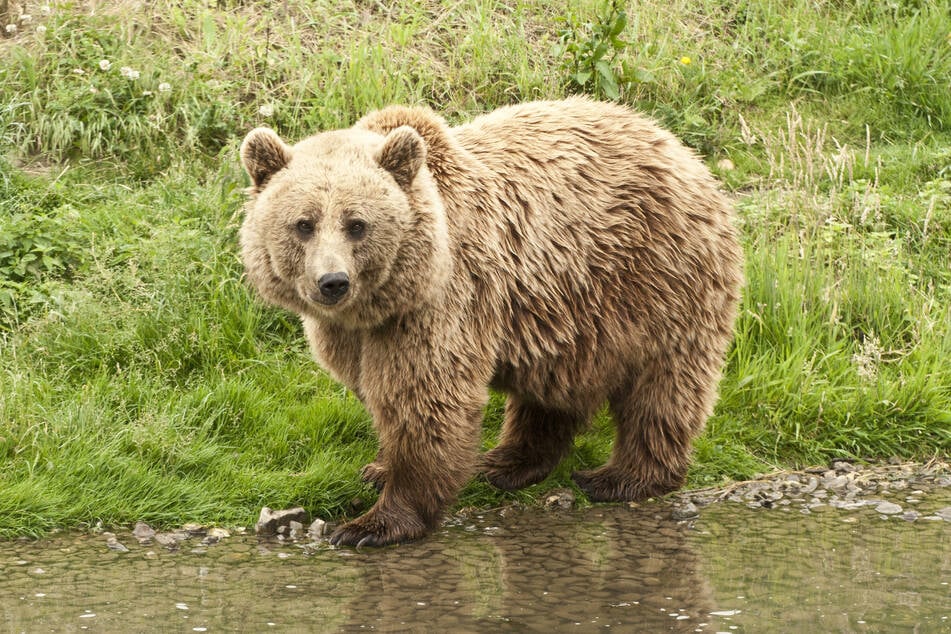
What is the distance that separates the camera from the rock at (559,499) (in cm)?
605

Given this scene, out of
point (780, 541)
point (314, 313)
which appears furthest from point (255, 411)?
point (780, 541)

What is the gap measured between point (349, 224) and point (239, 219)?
214cm

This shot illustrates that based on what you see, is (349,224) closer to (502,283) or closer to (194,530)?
(502,283)

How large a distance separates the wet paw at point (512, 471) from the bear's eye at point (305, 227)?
167 cm

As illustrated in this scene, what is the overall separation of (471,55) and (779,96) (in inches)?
88.7

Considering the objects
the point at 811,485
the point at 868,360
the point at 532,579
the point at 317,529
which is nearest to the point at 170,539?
the point at 317,529

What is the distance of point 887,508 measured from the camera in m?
5.86

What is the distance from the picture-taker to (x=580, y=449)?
654 centimetres

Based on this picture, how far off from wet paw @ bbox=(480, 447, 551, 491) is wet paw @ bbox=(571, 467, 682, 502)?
234 millimetres

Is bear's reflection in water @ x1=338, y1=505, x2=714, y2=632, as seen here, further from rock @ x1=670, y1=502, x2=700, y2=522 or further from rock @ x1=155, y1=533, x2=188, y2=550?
rock @ x1=155, y1=533, x2=188, y2=550

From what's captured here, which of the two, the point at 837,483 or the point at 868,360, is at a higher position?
the point at 868,360

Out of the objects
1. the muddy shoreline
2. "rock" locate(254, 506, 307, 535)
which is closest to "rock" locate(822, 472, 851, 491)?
the muddy shoreline

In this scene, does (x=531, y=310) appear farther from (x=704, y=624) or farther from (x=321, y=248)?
(x=704, y=624)

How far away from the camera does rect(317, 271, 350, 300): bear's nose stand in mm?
4930
